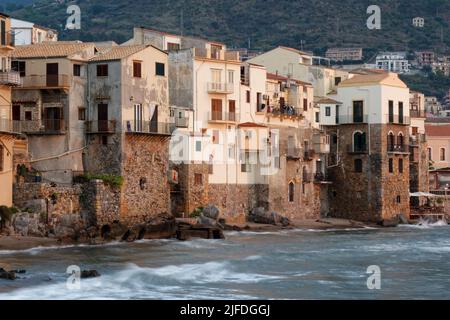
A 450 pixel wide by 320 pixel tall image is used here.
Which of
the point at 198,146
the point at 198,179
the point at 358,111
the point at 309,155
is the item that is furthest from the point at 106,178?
the point at 358,111

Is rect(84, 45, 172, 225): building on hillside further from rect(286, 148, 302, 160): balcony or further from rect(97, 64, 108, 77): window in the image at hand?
rect(286, 148, 302, 160): balcony

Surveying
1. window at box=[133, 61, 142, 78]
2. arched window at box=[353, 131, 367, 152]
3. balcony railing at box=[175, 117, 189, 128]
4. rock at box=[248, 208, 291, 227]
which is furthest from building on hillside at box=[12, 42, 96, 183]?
arched window at box=[353, 131, 367, 152]

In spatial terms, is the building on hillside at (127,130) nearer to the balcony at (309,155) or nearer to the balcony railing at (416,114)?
the balcony at (309,155)

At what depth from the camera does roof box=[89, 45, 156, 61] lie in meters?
74.2

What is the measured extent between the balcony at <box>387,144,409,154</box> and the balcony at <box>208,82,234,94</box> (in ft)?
65.4

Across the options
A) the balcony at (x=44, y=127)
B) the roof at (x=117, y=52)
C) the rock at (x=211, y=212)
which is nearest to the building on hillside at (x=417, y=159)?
the rock at (x=211, y=212)

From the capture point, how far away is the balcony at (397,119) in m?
101

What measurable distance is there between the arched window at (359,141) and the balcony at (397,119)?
2.39m

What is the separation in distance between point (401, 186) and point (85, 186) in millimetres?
38288

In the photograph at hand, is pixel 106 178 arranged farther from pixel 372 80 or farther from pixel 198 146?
pixel 372 80

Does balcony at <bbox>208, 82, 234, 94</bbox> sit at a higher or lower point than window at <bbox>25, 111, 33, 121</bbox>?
higher

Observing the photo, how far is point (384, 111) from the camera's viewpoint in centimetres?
10056
